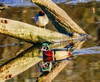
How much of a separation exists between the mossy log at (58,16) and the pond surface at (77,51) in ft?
2.27

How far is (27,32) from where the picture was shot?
948 cm

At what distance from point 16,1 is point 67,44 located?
29.8 ft

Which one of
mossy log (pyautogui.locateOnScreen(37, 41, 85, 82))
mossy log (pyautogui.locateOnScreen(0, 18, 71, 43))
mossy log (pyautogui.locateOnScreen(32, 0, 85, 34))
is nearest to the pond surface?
mossy log (pyautogui.locateOnScreen(37, 41, 85, 82))

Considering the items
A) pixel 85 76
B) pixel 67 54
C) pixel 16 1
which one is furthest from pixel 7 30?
pixel 16 1

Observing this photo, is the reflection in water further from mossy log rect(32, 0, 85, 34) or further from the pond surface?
mossy log rect(32, 0, 85, 34)

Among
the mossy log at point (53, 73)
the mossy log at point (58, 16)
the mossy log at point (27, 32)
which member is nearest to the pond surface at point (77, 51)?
the mossy log at point (53, 73)

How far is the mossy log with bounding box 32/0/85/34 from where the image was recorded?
30.8 feet

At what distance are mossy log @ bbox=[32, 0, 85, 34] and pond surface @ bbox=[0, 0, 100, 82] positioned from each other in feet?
2.27

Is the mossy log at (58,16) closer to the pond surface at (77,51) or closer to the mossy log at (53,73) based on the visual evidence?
the pond surface at (77,51)

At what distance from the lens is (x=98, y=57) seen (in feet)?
26.7

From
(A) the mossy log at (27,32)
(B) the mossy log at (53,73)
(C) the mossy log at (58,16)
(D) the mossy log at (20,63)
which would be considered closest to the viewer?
(B) the mossy log at (53,73)

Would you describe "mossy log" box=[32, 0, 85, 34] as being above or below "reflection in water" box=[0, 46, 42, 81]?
above

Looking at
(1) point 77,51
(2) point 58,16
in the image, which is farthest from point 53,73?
(2) point 58,16

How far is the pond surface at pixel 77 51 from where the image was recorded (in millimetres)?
6836
